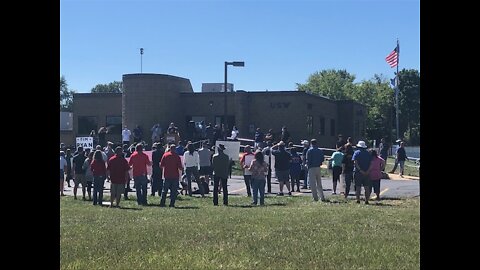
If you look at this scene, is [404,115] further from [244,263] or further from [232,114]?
[244,263]

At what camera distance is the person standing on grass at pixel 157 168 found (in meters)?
18.8

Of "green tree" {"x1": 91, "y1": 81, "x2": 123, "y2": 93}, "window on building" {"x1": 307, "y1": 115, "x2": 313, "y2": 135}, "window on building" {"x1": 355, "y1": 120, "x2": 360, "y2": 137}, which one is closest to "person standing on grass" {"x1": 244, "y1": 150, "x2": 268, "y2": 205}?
"window on building" {"x1": 307, "y1": 115, "x2": 313, "y2": 135}

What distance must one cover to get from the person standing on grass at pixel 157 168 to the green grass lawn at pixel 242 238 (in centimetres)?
287

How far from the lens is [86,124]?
4759 cm

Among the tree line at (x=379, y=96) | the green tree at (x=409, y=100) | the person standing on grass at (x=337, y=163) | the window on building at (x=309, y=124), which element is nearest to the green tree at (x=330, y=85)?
the tree line at (x=379, y=96)

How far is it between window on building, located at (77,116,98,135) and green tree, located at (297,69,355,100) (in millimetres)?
57436

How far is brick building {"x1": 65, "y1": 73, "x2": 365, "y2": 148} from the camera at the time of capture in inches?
1702

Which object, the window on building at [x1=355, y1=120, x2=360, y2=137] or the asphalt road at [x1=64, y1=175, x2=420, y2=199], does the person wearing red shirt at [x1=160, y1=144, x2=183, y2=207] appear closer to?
the asphalt road at [x1=64, y1=175, x2=420, y2=199]

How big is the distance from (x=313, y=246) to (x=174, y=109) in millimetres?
35540

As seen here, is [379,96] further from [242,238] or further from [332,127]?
[242,238]

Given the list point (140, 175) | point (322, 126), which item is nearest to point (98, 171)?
point (140, 175)
